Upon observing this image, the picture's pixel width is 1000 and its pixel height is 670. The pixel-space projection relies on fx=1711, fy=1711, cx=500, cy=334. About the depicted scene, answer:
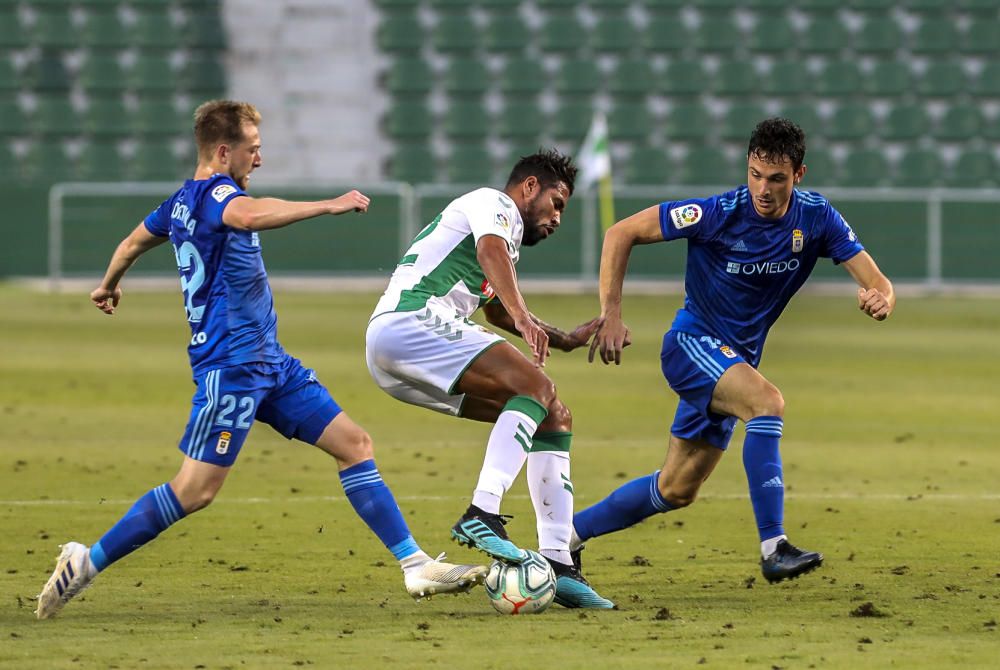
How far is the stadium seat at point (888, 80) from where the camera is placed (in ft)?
97.8

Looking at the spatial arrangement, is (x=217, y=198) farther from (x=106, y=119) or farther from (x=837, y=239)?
(x=106, y=119)

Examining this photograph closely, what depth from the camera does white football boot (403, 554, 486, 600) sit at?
5.73 meters

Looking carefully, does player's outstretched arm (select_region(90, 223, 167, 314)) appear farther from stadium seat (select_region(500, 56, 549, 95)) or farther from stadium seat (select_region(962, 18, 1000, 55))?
stadium seat (select_region(962, 18, 1000, 55))

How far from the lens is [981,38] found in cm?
3003

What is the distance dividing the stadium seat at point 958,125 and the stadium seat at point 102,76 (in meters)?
14.2

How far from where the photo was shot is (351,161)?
29.7 m

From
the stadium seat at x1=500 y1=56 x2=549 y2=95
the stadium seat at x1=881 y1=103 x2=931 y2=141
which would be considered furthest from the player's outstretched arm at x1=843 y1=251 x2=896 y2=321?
the stadium seat at x1=881 y1=103 x2=931 y2=141

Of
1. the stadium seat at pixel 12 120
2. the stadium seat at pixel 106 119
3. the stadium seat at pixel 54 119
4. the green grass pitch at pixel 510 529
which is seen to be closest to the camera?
the green grass pitch at pixel 510 529

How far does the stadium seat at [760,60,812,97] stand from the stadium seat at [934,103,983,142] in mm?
2553

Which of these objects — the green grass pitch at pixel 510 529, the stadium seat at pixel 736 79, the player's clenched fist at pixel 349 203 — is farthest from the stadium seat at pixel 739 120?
the player's clenched fist at pixel 349 203

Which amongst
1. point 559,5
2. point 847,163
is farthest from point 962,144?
point 559,5

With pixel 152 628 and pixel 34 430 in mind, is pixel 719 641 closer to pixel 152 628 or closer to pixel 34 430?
pixel 152 628

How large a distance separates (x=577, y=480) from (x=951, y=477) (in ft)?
7.13

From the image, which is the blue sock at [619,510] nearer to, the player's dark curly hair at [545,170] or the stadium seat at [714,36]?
the player's dark curly hair at [545,170]
